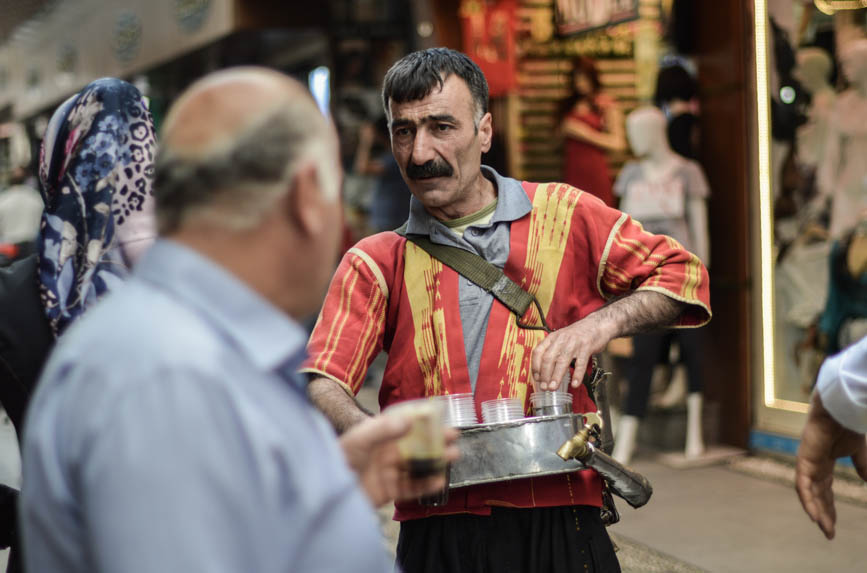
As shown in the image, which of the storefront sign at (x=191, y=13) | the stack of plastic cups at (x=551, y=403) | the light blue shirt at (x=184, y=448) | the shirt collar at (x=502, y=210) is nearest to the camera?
the light blue shirt at (x=184, y=448)

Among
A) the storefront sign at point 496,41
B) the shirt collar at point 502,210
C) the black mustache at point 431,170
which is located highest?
the storefront sign at point 496,41

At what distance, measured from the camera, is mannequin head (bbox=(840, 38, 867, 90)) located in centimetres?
587

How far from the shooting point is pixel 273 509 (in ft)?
3.59

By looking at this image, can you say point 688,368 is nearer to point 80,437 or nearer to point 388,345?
point 388,345

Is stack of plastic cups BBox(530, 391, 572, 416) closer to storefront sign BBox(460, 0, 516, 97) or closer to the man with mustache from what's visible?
the man with mustache

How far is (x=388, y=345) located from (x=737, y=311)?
15.3ft

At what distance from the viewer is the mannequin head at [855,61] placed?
5.87 m

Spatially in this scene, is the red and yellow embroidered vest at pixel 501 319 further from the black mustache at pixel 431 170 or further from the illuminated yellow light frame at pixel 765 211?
the illuminated yellow light frame at pixel 765 211

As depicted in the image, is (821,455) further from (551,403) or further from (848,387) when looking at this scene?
(551,403)

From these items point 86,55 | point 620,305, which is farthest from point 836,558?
point 86,55

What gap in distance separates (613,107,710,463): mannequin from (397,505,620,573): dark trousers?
13.2 feet

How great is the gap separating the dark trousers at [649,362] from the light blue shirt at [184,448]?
5508 millimetres

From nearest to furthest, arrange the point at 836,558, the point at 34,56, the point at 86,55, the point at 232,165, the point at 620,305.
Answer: the point at 232,165, the point at 620,305, the point at 836,558, the point at 86,55, the point at 34,56

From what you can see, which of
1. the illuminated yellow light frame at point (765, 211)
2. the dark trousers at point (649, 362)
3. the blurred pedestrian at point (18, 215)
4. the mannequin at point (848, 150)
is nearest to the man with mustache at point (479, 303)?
the mannequin at point (848, 150)
